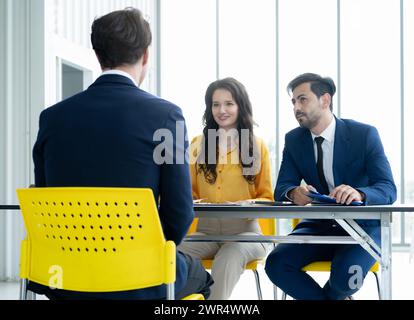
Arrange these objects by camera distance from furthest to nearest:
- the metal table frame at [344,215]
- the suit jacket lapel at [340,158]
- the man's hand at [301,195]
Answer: the suit jacket lapel at [340,158] < the man's hand at [301,195] < the metal table frame at [344,215]

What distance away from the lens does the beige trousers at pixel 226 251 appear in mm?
2922

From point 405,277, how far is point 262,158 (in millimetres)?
2798

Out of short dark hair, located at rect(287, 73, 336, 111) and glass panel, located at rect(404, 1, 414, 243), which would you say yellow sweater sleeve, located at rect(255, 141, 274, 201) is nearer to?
short dark hair, located at rect(287, 73, 336, 111)

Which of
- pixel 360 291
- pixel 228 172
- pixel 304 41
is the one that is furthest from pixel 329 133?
pixel 304 41

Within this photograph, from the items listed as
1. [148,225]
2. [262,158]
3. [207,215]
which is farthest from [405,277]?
[148,225]

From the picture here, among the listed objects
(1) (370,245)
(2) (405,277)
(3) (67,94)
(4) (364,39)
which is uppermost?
(4) (364,39)

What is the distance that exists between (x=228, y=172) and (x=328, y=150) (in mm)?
534

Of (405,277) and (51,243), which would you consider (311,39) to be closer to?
(405,277)

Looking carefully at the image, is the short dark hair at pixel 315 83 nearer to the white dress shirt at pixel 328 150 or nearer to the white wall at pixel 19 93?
the white dress shirt at pixel 328 150

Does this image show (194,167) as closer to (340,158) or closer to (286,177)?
(286,177)

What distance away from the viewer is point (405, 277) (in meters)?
5.52

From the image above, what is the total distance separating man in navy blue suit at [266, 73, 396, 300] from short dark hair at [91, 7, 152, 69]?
1087 mm

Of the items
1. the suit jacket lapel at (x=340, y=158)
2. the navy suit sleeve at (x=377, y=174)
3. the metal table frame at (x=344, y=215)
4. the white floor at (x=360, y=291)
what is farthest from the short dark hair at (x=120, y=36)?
the white floor at (x=360, y=291)

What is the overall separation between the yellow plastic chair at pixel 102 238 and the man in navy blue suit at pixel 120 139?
6 centimetres
